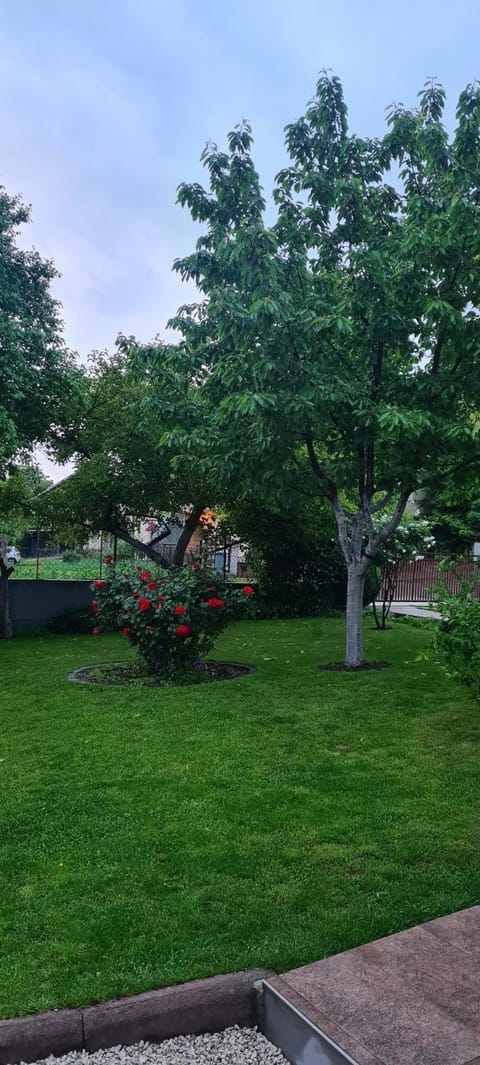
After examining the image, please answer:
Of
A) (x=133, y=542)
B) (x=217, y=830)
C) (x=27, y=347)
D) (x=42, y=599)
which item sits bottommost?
(x=217, y=830)

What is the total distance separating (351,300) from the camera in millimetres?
5781

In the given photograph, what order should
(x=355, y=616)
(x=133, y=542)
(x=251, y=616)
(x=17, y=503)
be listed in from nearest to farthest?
(x=355, y=616), (x=251, y=616), (x=17, y=503), (x=133, y=542)

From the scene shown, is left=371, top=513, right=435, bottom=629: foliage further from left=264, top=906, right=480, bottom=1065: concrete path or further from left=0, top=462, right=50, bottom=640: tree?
left=264, top=906, right=480, bottom=1065: concrete path

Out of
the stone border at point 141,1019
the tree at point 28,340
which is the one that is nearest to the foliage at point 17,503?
the tree at point 28,340

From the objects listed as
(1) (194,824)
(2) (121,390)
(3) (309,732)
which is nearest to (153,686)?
(3) (309,732)

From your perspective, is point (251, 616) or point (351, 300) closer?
point (351, 300)

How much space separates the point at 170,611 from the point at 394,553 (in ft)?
18.9

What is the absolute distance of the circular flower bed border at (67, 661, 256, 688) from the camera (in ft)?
20.1

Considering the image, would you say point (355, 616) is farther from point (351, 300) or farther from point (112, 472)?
point (112, 472)

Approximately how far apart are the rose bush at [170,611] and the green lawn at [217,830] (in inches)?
24.8

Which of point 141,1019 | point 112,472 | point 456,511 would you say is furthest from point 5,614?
point 456,511

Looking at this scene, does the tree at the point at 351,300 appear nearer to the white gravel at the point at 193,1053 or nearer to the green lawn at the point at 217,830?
the green lawn at the point at 217,830

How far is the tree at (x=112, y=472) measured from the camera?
30.9 feet

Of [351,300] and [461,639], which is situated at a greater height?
[351,300]
